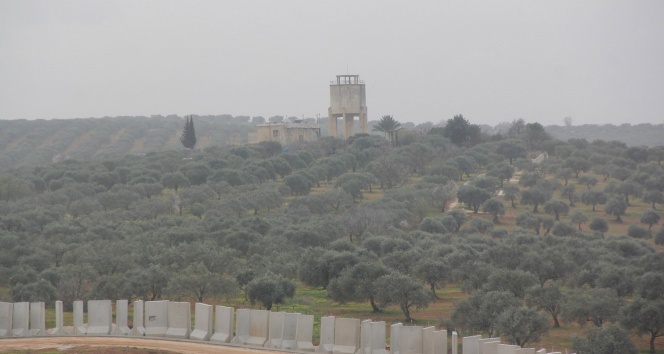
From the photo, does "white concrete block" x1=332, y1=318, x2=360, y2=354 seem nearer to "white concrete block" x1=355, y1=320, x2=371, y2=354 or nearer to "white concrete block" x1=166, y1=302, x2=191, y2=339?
"white concrete block" x1=355, y1=320, x2=371, y2=354

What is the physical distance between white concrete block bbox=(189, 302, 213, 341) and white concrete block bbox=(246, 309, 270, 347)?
1.17 meters

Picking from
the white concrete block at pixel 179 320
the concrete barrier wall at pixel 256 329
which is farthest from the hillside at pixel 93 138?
the white concrete block at pixel 179 320

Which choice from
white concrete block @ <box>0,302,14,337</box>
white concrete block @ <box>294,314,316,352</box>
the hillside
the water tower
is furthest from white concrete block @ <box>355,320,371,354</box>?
the hillside

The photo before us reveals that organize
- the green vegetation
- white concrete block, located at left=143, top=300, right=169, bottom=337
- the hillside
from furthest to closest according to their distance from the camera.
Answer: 1. the hillside
2. the green vegetation
3. white concrete block, located at left=143, top=300, right=169, bottom=337

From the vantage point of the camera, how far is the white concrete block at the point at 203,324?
91.8 ft

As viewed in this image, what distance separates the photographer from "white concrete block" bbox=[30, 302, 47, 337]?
2912cm

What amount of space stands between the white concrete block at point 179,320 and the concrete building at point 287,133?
76847 mm

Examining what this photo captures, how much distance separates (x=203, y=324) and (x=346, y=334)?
170 inches

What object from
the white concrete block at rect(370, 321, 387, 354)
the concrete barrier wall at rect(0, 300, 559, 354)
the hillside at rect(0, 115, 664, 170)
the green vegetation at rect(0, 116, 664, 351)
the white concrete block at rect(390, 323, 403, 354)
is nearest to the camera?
the concrete barrier wall at rect(0, 300, 559, 354)

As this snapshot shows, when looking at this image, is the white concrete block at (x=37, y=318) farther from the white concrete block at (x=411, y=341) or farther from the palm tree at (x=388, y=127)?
the palm tree at (x=388, y=127)

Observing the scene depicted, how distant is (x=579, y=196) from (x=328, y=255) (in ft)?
102

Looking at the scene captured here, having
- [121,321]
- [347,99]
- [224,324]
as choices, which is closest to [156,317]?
[121,321]

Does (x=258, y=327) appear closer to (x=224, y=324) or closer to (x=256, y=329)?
(x=256, y=329)

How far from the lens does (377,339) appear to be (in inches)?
1009
